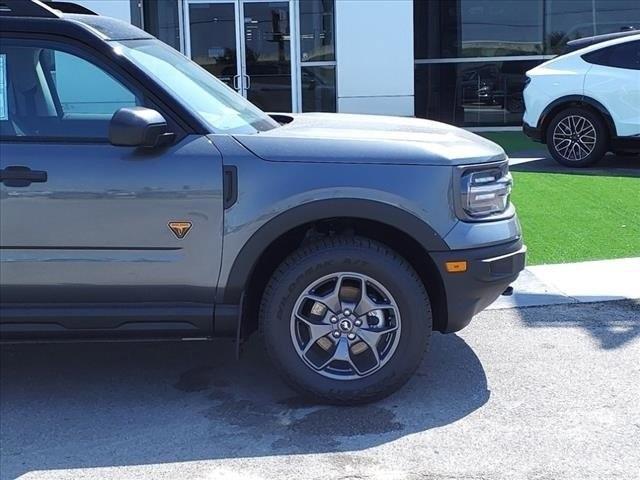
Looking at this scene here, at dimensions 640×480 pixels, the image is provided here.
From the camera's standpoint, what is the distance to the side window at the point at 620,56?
10328 millimetres

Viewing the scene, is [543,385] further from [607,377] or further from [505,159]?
[505,159]

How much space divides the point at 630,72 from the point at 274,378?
7.54m

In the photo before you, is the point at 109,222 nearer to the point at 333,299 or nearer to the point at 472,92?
the point at 333,299

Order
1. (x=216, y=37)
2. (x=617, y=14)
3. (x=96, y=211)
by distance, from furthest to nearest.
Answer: (x=617, y=14)
(x=216, y=37)
(x=96, y=211)

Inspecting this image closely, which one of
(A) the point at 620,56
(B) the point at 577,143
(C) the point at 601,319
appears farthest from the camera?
(B) the point at 577,143

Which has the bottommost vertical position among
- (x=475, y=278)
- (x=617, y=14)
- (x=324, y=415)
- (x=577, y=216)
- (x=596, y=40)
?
(x=324, y=415)

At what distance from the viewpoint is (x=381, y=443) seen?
3.83 metres

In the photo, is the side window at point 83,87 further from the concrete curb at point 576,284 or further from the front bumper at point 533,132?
the front bumper at point 533,132

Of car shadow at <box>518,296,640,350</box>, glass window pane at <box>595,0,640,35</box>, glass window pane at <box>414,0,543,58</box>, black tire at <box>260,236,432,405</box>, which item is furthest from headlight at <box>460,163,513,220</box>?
glass window pane at <box>595,0,640,35</box>

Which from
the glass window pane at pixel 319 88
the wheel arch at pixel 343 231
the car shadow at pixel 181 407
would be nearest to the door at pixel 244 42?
Result: the glass window pane at pixel 319 88

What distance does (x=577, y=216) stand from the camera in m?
8.11

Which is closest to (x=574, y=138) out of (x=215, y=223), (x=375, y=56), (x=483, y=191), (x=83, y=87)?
(x=375, y=56)

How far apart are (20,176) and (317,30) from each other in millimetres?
11427

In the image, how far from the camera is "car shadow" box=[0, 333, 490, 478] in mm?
3826
